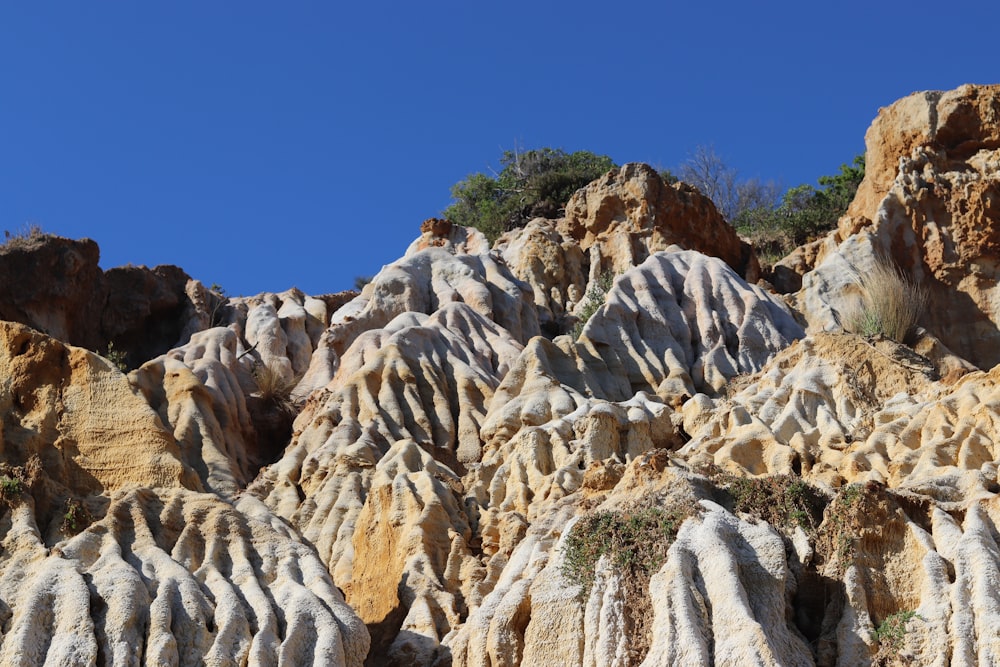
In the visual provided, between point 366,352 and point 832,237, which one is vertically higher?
point 832,237

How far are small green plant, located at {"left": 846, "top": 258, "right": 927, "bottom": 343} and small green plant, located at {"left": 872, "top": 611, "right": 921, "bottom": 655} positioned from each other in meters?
13.3

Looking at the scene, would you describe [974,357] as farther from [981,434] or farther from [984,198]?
[981,434]

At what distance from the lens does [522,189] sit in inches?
2375

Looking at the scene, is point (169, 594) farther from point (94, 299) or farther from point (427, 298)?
point (94, 299)

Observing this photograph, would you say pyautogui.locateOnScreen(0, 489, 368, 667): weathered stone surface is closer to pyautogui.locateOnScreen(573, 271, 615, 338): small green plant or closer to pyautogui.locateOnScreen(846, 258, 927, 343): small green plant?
pyautogui.locateOnScreen(846, 258, 927, 343): small green plant

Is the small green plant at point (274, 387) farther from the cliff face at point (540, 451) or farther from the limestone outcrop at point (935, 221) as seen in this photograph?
the limestone outcrop at point (935, 221)

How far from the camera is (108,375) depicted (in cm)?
2833

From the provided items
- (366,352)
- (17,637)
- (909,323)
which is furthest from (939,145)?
(17,637)

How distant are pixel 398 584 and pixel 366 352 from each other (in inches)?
473

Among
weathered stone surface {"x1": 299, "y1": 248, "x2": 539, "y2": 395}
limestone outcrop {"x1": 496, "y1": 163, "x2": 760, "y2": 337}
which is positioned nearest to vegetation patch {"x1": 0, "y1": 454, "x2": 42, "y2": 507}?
weathered stone surface {"x1": 299, "y1": 248, "x2": 539, "y2": 395}

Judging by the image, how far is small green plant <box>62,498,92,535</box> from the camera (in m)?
23.7

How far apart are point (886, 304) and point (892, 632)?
19.0m

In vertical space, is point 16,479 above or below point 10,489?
above

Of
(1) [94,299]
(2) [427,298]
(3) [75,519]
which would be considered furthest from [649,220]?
(3) [75,519]
